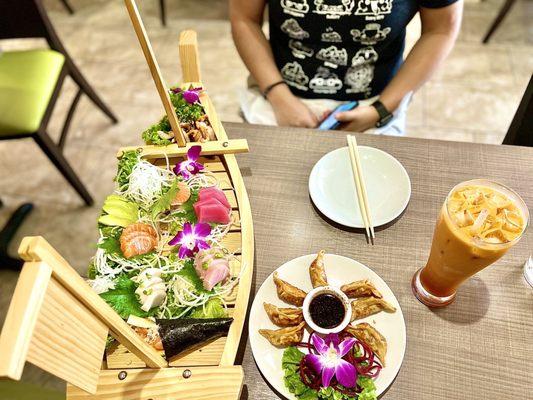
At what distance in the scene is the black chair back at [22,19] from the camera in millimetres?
1934

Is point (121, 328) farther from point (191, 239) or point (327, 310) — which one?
point (327, 310)

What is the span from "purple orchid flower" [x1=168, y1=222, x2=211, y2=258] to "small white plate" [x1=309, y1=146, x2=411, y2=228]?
34 centimetres

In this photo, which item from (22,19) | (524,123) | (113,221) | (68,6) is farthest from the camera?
(68,6)

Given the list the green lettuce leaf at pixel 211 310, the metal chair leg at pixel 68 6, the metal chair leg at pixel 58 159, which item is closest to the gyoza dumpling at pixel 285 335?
the green lettuce leaf at pixel 211 310

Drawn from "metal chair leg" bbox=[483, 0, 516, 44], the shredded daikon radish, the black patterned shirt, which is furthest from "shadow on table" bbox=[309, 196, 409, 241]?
"metal chair leg" bbox=[483, 0, 516, 44]

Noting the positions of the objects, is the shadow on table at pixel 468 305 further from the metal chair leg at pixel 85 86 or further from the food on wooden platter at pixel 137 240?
the metal chair leg at pixel 85 86

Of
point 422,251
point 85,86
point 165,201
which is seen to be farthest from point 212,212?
point 85,86

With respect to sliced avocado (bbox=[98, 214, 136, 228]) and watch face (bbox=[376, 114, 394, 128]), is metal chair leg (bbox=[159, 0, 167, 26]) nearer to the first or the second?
watch face (bbox=[376, 114, 394, 128])

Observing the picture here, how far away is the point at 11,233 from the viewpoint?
95.4 inches

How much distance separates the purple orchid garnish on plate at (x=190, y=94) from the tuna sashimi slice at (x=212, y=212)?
0.37 m

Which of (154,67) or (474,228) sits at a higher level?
(154,67)

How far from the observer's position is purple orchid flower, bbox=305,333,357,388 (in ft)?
2.82

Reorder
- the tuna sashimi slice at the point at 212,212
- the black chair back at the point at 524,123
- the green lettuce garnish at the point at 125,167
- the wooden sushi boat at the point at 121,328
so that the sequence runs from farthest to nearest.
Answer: the black chair back at the point at 524,123 → the green lettuce garnish at the point at 125,167 → the tuna sashimi slice at the point at 212,212 → the wooden sushi boat at the point at 121,328

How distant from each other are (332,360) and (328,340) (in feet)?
0.14
